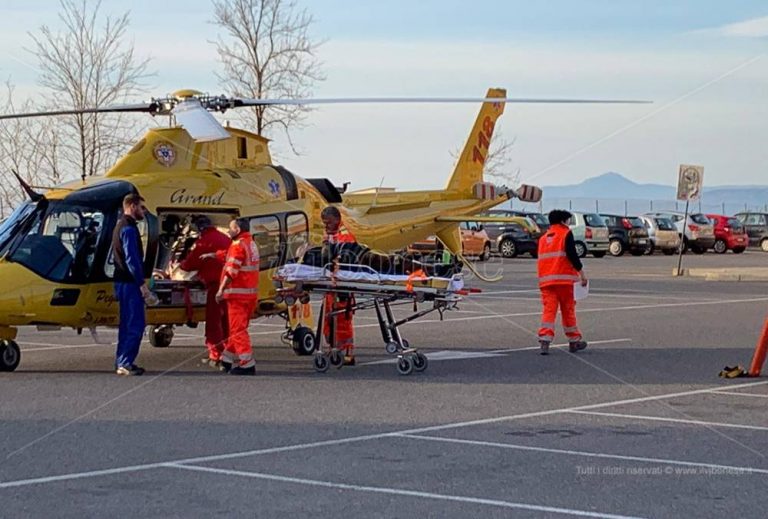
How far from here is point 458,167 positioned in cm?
2283

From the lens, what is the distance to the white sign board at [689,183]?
35906mm

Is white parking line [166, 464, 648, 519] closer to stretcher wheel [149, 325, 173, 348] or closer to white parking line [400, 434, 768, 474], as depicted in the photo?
→ white parking line [400, 434, 768, 474]

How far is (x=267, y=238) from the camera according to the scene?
16.2m

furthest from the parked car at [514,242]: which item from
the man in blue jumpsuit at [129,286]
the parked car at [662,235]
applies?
the man in blue jumpsuit at [129,286]

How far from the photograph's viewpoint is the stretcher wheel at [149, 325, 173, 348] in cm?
1683

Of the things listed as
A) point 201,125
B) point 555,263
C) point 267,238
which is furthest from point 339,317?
point 555,263

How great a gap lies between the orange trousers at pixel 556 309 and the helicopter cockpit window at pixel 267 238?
11.4 feet

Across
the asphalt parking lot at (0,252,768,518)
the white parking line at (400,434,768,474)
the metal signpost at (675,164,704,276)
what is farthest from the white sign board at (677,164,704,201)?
the white parking line at (400,434,768,474)

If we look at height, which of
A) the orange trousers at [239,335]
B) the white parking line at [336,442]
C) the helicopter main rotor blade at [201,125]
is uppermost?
the helicopter main rotor blade at [201,125]

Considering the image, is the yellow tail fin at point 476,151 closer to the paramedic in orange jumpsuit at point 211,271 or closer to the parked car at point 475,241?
the paramedic in orange jumpsuit at point 211,271

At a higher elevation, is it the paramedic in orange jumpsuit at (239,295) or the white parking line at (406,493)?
the paramedic in orange jumpsuit at (239,295)

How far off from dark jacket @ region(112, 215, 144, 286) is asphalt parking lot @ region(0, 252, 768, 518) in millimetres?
1108

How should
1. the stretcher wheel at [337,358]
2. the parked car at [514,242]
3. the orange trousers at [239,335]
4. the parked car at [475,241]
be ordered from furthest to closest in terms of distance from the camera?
the parked car at [514,242], the parked car at [475,241], the stretcher wheel at [337,358], the orange trousers at [239,335]

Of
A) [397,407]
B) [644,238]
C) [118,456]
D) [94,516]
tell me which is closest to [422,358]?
[397,407]
